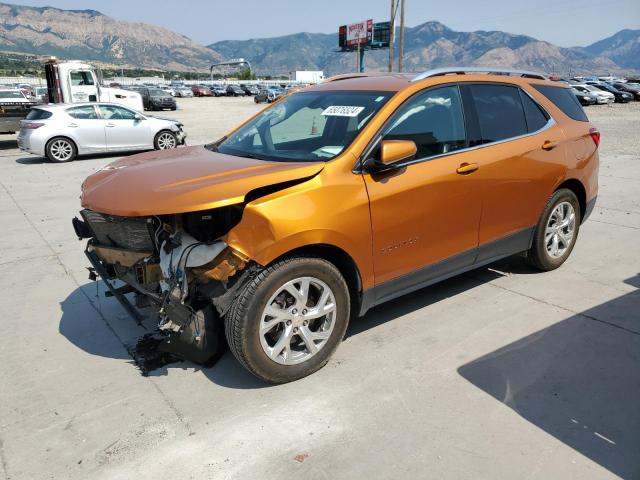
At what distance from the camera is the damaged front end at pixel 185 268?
295cm

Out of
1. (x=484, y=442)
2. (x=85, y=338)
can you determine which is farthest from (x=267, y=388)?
(x=85, y=338)

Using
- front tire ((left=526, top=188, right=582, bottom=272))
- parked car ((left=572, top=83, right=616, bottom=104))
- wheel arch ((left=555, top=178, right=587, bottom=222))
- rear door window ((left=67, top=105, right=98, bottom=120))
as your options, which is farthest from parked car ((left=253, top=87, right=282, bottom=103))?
parked car ((left=572, top=83, right=616, bottom=104))

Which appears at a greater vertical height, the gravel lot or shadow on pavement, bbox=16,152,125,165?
the gravel lot

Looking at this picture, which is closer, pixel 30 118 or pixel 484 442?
pixel 484 442

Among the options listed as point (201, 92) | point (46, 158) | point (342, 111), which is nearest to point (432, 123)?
point (342, 111)

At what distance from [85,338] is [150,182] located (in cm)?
151

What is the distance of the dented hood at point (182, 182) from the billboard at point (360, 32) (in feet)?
283

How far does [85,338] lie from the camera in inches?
154

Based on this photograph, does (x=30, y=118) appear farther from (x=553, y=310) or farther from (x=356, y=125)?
(x=553, y=310)

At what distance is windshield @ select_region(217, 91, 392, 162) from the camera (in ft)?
11.7

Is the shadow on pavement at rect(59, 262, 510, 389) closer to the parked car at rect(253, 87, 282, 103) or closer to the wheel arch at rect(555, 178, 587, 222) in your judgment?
the wheel arch at rect(555, 178, 587, 222)

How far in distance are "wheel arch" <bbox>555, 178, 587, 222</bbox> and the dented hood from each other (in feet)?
9.29

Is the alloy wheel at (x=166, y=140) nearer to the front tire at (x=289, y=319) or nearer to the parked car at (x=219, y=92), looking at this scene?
the front tire at (x=289, y=319)

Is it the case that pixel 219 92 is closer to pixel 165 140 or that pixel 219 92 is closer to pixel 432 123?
pixel 165 140
